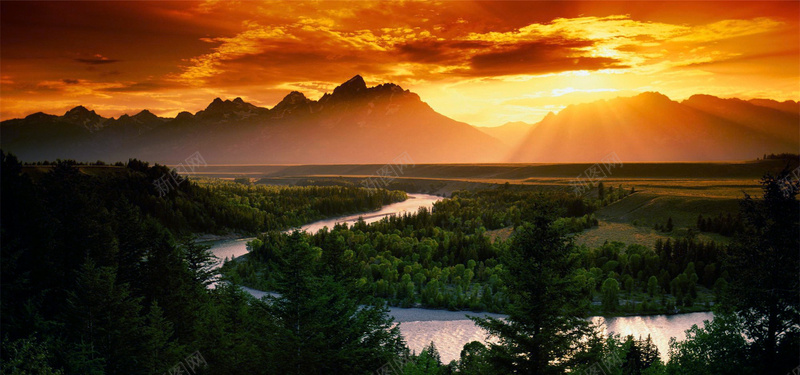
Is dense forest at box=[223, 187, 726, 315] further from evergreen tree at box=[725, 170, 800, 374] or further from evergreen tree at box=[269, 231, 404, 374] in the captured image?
evergreen tree at box=[725, 170, 800, 374]

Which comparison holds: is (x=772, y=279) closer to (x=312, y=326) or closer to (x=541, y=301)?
(x=541, y=301)

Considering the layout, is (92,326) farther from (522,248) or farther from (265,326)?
(522,248)

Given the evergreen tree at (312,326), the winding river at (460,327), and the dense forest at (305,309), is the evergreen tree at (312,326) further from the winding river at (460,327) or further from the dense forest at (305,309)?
the winding river at (460,327)

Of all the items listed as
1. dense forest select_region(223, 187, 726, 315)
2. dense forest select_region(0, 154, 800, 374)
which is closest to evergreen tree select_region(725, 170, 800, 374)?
dense forest select_region(0, 154, 800, 374)

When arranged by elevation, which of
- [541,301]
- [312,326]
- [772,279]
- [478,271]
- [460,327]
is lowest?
[460,327]

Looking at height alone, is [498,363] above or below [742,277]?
below

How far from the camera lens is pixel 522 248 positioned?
58.0 feet

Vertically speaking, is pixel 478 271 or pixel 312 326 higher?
pixel 312 326

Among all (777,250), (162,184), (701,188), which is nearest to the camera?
(777,250)

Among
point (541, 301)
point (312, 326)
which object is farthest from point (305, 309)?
point (541, 301)

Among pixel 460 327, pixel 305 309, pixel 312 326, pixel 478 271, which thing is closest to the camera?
pixel 312 326

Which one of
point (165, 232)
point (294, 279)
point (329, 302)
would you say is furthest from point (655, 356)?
point (165, 232)

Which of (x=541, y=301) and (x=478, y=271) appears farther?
(x=478, y=271)

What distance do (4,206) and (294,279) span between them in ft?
68.4
